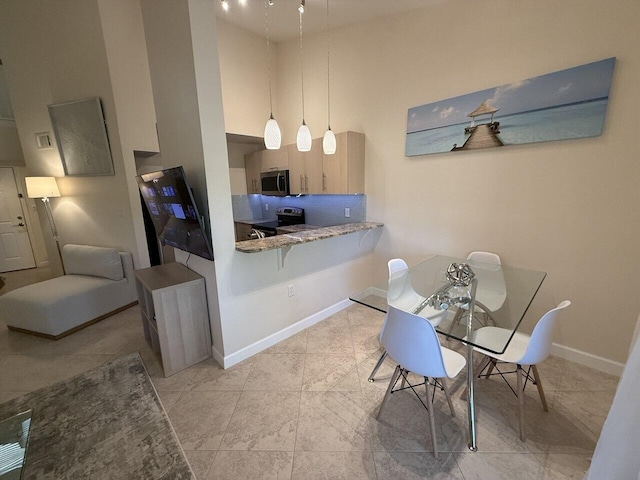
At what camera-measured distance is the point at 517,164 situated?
Answer: 7.09 ft

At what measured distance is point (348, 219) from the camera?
11.5ft

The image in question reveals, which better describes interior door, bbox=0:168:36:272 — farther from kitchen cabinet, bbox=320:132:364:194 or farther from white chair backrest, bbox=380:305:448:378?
white chair backrest, bbox=380:305:448:378

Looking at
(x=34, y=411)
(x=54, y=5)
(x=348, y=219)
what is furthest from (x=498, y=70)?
(x=54, y=5)

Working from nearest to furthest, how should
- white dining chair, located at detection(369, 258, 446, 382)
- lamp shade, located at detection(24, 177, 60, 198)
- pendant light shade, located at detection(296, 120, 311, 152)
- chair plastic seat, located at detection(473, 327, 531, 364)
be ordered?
chair plastic seat, located at detection(473, 327, 531, 364)
white dining chair, located at detection(369, 258, 446, 382)
pendant light shade, located at detection(296, 120, 311, 152)
lamp shade, located at detection(24, 177, 60, 198)

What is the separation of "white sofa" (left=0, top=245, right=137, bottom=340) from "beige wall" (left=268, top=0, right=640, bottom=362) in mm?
3416

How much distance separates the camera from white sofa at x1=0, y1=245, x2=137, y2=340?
8.54 feet

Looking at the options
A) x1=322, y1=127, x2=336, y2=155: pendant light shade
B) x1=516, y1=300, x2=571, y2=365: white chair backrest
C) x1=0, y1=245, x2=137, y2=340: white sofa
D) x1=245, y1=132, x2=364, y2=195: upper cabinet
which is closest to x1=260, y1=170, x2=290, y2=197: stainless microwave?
x1=245, y1=132, x2=364, y2=195: upper cabinet

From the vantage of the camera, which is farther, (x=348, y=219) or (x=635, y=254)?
(x=348, y=219)

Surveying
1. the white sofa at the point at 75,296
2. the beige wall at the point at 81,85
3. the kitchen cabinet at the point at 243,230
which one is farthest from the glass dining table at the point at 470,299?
the beige wall at the point at 81,85

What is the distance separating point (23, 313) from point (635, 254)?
544 centimetres

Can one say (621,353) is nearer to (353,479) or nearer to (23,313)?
(353,479)

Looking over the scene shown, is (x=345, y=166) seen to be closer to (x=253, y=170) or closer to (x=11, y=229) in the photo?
(x=253, y=170)

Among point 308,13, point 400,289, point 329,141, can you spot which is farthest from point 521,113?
point 308,13

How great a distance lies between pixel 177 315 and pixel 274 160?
8.46ft
